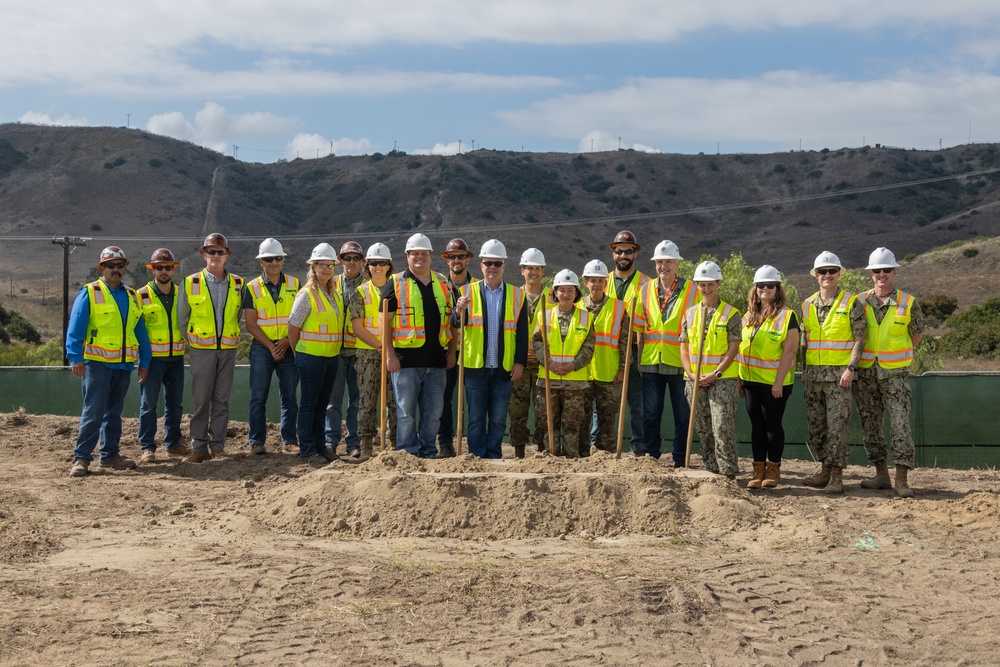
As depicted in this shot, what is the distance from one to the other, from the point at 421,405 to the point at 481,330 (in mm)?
932

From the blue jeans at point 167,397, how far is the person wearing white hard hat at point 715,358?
17.4 ft

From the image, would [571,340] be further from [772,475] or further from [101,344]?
[101,344]

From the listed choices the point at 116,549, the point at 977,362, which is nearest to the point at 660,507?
the point at 116,549

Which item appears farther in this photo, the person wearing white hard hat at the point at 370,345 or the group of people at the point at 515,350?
the person wearing white hard hat at the point at 370,345

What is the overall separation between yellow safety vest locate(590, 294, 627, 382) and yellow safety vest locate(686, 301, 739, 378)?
69 cm

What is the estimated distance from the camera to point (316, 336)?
396 inches

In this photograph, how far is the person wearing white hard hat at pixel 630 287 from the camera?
9820 millimetres

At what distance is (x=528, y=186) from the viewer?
A: 268 feet

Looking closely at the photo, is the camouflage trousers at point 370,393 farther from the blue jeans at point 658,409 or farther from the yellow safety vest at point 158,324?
the blue jeans at point 658,409

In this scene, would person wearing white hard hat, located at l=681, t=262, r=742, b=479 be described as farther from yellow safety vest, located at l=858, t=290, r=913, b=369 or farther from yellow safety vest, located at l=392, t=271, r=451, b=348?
yellow safety vest, located at l=392, t=271, r=451, b=348

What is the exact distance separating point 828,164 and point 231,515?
86234mm

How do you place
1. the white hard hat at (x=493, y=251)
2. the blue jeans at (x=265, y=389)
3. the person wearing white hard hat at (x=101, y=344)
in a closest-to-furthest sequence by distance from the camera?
the white hard hat at (x=493, y=251) < the person wearing white hard hat at (x=101, y=344) < the blue jeans at (x=265, y=389)

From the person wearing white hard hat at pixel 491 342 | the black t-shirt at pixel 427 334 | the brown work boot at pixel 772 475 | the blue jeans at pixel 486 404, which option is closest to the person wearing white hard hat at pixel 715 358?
the brown work boot at pixel 772 475

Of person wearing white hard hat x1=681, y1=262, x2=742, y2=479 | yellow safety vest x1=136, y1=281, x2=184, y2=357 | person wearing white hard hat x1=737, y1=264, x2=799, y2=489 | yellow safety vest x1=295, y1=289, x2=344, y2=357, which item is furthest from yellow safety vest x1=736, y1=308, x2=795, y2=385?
yellow safety vest x1=136, y1=281, x2=184, y2=357
